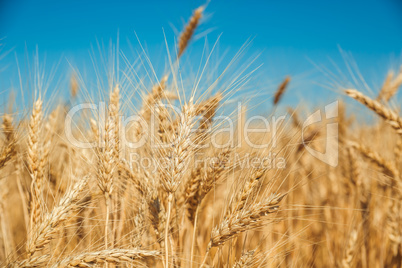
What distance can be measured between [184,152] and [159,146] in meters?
0.17

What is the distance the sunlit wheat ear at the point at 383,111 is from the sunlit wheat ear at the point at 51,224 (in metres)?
1.83

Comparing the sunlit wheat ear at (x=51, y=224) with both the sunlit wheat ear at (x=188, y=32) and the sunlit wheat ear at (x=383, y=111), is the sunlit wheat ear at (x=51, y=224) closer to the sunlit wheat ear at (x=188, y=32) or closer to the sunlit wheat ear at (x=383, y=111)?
the sunlit wheat ear at (x=383, y=111)

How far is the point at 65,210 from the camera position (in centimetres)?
125

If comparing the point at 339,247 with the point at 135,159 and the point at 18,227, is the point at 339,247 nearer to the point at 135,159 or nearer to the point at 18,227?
the point at 135,159

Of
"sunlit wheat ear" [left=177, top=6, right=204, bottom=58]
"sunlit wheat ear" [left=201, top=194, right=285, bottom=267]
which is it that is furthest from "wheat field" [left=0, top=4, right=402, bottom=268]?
"sunlit wheat ear" [left=177, top=6, right=204, bottom=58]

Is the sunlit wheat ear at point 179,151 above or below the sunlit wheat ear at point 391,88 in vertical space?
below

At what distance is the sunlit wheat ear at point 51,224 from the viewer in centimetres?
116

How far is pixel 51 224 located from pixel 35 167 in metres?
0.40

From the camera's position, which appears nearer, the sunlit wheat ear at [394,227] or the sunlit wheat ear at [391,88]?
the sunlit wheat ear at [394,227]

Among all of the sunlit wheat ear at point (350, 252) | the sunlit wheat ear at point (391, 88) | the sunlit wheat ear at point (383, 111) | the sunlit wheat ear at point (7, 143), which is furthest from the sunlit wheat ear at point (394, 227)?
the sunlit wheat ear at point (7, 143)

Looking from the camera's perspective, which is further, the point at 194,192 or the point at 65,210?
the point at 194,192

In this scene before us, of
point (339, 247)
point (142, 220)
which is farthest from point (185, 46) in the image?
point (339, 247)

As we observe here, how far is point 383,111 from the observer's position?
1.68 metres

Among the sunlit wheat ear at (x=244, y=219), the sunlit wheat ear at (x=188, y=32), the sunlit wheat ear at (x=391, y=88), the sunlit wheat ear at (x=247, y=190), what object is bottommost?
the sunlit wheat ear at (x=244, y=219)
